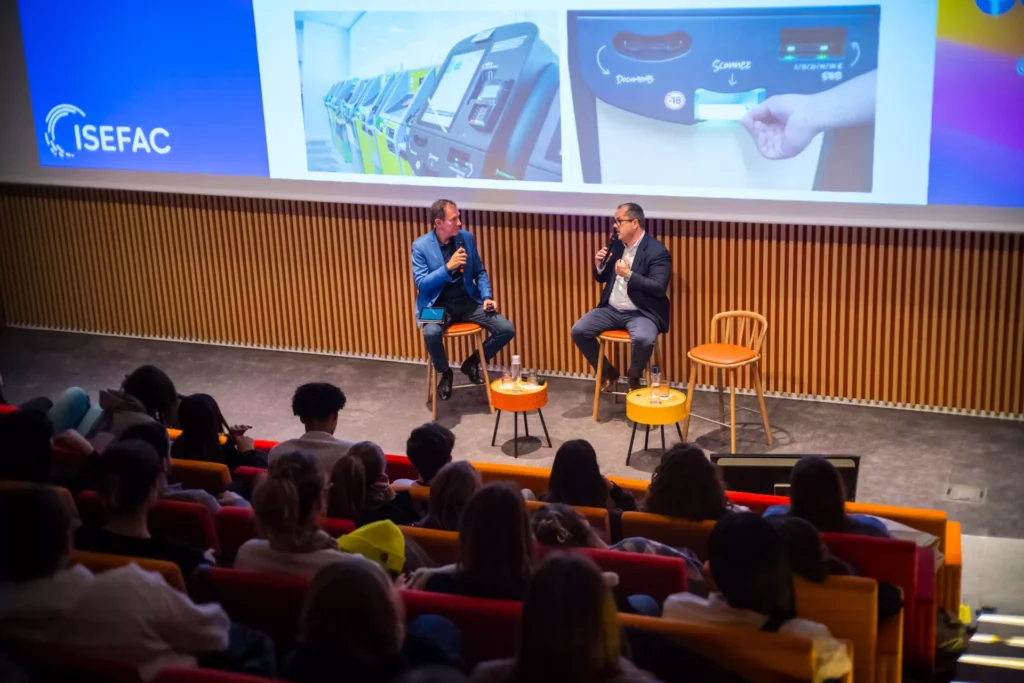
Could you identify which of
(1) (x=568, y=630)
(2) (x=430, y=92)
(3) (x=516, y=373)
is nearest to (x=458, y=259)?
(3) (x=516, y=373)

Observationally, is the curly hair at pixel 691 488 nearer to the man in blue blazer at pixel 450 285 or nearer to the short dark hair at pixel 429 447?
the short dark hair at pixel 429 447

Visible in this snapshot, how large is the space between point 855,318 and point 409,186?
9.86 feet

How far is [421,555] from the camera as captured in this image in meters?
3.88

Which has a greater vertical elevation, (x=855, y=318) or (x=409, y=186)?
(x=409, y=186)

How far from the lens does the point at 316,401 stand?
490 cm

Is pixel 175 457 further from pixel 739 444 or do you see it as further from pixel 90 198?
pixel 90 198

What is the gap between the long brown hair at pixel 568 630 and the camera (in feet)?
8.57

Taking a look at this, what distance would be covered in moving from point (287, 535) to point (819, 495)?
167cm

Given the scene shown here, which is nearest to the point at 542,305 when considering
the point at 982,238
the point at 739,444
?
the point at 739,444

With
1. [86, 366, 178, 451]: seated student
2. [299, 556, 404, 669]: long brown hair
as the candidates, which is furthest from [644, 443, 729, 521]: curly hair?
[86, 366, 178, 451]: seated student

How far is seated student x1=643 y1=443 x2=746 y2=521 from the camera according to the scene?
406 centimetres

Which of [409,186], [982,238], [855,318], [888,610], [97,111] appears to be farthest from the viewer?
[97,111]

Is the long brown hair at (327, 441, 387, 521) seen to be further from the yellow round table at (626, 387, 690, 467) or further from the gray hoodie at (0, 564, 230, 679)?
the yellow round table at (626, 387, 690, 467)

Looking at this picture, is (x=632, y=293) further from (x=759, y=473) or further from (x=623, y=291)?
(x=759, y=473)
